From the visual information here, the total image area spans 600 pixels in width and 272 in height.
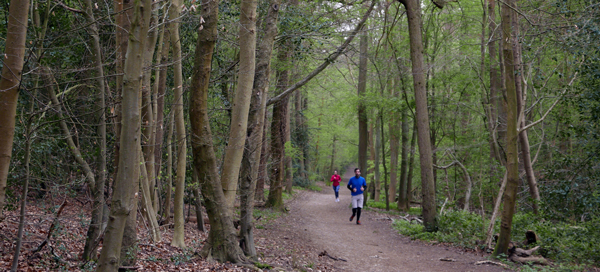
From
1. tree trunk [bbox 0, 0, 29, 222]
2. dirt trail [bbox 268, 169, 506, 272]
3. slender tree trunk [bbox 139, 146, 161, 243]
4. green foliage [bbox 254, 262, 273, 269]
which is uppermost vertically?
tree trunk [bbox 0, 0, 29, 222]

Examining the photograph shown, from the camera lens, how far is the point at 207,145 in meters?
5.93

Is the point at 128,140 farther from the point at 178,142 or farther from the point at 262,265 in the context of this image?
the point at 262,265

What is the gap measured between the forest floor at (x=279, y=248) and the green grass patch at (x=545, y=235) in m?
0.48

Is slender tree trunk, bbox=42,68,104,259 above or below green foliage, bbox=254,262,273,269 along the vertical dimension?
above

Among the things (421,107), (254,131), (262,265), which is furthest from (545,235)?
(254,131)

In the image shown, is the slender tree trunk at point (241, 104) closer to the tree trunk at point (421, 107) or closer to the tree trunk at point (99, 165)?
the tree trunk at point (99, 165)

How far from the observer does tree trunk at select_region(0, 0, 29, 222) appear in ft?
12.5

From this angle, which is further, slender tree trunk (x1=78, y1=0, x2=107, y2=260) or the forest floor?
the forest floor

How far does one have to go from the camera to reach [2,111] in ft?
12.6

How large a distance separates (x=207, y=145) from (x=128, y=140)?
245cm

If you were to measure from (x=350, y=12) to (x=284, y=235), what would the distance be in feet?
21.3

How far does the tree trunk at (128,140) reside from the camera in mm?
3473

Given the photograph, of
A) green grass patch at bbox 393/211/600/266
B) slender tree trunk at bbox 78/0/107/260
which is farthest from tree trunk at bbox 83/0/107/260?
green grass patch at bbox 393/211/600/266

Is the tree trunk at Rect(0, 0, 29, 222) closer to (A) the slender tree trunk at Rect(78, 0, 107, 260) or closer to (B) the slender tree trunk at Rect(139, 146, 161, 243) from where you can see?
(A) the slender tree trunk at Rect(78, 0, 107, 260)
